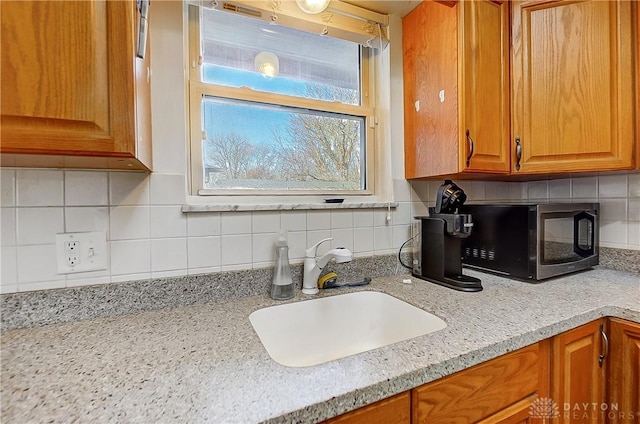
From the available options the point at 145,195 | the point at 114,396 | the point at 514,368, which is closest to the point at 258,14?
the point at 145,195

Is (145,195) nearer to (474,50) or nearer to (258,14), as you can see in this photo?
(258,14)

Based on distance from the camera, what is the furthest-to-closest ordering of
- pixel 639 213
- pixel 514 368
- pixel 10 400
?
pixel 639 213
pixel 514 368
pixel 10 400

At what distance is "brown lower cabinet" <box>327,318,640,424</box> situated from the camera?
0.58m

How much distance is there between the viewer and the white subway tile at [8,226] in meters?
0.76

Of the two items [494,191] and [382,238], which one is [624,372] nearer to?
[382,238]

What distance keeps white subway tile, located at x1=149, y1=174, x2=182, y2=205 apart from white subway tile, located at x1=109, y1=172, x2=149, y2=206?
0.02 m

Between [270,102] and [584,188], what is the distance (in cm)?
162

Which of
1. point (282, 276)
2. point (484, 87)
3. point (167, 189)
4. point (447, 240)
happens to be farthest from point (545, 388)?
point (167, 189)

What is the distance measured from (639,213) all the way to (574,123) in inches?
22.7

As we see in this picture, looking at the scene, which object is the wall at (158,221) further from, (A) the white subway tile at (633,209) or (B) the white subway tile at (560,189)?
(B) the white subway tile at (560,189)

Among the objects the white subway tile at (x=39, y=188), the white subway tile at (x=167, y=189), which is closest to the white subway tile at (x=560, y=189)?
the white subway tile at (x=167, y=189)

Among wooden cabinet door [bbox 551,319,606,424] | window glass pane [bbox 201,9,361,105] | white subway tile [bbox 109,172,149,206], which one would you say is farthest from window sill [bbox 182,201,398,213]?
wooden cabinet door [bbox 551,319,606,424]

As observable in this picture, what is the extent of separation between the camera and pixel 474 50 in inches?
43.7

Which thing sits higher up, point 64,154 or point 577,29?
point 577,29
